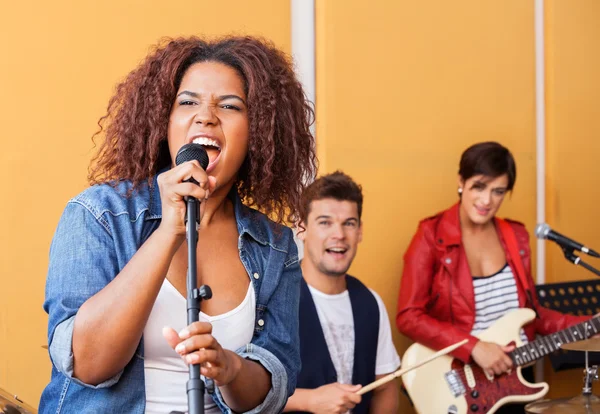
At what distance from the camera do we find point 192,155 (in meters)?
1.48

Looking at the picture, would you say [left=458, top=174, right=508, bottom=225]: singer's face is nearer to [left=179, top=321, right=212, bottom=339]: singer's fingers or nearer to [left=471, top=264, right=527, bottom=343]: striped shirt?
[left=471, top=264, right=527, bottom=343]: striped shirt

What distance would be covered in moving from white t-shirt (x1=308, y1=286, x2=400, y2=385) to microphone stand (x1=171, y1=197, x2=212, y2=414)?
2.02 metres

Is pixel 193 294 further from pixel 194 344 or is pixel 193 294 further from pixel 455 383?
pixel 455 383

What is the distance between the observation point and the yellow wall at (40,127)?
3.06m

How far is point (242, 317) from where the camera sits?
1.73 m

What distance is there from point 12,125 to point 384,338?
1645 mm

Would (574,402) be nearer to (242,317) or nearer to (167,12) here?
(242,317)

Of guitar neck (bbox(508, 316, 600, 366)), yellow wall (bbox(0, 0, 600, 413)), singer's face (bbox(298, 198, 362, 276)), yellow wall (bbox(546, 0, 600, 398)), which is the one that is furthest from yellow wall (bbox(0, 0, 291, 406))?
yellow wall (bbox(546, 0, 600, 398))

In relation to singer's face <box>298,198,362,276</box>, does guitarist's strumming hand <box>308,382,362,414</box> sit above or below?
below

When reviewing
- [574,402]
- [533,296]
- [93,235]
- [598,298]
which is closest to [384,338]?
[574,402]

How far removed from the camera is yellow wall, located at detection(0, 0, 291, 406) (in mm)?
3059

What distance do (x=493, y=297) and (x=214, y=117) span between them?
2.62m

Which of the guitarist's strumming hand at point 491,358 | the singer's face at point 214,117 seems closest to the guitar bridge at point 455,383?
the guitarist's strumming hand at point 491,358

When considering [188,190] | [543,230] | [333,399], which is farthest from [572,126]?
[188,190]
